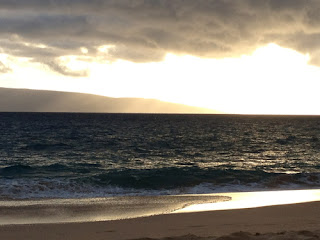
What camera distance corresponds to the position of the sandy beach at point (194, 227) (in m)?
11.1

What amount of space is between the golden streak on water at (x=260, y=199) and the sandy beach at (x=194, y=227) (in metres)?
1.53

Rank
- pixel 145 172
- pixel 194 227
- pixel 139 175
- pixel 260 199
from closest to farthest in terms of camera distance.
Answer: pixel 194 227 → pixel 260 199 → pixel 139 175 → pixel 145 172

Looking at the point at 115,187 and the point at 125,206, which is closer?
the point at 125,206

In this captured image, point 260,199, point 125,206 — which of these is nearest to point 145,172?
point 260,199

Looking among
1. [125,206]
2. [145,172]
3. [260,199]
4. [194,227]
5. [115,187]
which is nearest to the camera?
[194,227]

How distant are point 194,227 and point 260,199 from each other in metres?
7.57

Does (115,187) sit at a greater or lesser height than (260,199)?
lesser

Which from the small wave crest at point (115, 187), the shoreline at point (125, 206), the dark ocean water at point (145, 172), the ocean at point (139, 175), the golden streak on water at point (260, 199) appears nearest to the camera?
the shoreline at point (125, 206)

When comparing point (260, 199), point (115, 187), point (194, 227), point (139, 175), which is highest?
point (194, 227)

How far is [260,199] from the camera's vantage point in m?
19.1

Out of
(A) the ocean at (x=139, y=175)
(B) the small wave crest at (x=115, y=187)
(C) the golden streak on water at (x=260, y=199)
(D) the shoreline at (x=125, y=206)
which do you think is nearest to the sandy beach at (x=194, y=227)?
(D) the shoreline at (x=125, y=206)

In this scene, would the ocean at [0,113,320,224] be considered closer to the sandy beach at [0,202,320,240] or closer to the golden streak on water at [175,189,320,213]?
the golden streak on water at [175,189,320,213]

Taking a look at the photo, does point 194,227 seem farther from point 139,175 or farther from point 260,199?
point 139,175

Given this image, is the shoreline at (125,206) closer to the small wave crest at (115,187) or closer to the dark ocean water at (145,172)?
the small wave crest at (115,187)
